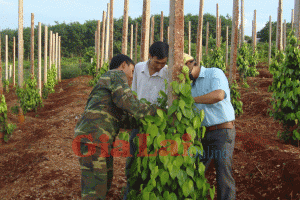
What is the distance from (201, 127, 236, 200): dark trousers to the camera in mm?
2691

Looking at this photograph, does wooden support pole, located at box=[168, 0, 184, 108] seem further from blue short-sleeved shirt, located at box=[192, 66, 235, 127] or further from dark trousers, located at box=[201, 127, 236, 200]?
dark trousers, located at box=[201, 127, 236, 200]

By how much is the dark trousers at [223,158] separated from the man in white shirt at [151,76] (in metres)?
0.70

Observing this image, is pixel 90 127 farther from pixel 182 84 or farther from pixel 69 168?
pixel 69 168

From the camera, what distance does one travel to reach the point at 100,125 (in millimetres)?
2438

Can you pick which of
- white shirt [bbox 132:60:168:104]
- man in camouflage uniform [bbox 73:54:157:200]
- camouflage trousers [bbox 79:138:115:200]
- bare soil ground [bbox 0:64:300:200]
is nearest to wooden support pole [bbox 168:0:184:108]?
man in camouflage uniform [bbox 73:54:157:200]

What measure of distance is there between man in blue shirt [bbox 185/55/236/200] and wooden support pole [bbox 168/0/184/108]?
0.19 metres

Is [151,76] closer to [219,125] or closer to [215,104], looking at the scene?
[215,104]

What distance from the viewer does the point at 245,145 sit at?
539 cm

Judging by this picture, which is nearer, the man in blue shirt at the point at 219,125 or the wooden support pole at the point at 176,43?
the wooden support pole at the point at 176,43

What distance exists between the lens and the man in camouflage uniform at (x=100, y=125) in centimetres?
241

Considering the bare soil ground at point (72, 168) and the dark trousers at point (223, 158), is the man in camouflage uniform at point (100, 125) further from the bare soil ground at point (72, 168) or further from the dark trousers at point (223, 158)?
the bare soil ground at point (72, 168)

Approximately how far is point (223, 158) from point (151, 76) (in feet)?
3.73

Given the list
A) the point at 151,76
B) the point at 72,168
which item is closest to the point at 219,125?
the point at 151,76

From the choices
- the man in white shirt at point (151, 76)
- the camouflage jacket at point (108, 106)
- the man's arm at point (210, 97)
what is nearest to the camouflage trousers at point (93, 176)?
the camouflage jacket at point (108, 106)
